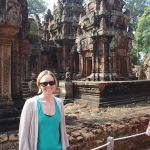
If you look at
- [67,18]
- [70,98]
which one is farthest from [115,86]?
[67,18]

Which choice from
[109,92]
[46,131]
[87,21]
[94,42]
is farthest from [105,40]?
[46,131]

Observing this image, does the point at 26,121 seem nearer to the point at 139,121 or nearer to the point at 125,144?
the point at 125,144

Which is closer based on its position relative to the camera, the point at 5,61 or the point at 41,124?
the point at 41,124

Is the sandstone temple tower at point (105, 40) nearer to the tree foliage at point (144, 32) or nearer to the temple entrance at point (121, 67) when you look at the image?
the temple entrance at point (121, 67)

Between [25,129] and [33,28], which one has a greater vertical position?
[33,28]

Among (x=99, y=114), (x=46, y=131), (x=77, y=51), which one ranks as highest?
(x=77, y=51)

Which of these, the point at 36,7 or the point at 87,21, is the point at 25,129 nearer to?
the point at 87,21

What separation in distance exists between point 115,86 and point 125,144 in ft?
15.3

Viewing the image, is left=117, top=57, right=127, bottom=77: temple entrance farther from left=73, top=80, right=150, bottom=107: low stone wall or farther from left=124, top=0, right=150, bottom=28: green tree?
left=124, top=0, right=150, bottom=28: green tree

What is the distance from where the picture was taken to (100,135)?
3.98 meters

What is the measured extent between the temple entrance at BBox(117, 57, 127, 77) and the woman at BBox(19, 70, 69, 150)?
14.3 metres

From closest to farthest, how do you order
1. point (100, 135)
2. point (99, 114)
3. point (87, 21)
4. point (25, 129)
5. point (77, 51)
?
point (25, 129), point (100, 135), point (99, 114), point (87, 21), point (77, 51)

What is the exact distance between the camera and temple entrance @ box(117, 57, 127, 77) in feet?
52.0

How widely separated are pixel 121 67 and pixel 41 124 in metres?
14.9
